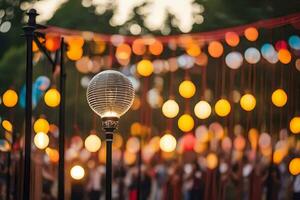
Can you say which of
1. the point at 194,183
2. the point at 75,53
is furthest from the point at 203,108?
the point at 75,53

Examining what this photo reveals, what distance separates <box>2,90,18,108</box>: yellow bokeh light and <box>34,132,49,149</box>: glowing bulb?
0.49 metres

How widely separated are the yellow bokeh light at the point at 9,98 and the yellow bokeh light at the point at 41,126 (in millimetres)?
361

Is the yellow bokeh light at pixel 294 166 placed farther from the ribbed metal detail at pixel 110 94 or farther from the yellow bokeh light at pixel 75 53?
the ribbed metal detail at pixel 110 94

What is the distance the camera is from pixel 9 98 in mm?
7703

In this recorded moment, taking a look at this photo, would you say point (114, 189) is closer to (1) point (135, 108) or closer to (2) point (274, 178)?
(1) point (135, 108)

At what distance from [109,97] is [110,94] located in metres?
0.02

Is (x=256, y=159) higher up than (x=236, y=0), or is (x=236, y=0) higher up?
(x=236, y=0)

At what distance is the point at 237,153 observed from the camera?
783 centimetres

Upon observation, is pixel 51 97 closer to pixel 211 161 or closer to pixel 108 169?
pixel 211 161

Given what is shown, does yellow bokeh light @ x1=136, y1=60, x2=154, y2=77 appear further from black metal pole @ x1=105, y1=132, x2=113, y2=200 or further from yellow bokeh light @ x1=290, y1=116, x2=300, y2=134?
black metal pole @ x1=105, y1=132, x2=113, y2=200

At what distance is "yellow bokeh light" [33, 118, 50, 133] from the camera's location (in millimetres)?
7807

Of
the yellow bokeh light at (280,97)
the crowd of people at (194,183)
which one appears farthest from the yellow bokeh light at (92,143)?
the yellow bokeh light at (280,97)

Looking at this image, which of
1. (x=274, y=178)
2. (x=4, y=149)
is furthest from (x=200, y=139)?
(x=4, y=149)

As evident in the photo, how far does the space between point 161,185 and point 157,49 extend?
5.55 ft
